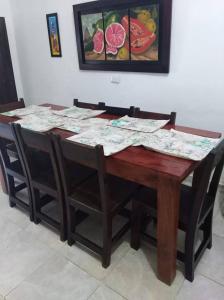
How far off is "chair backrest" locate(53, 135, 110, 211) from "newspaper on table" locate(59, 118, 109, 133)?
1.08 feet

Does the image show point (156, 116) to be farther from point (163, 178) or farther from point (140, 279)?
point (140, 279)

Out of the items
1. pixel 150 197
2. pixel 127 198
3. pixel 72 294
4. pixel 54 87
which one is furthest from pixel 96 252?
pixel 54 87

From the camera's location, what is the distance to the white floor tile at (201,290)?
1405mm

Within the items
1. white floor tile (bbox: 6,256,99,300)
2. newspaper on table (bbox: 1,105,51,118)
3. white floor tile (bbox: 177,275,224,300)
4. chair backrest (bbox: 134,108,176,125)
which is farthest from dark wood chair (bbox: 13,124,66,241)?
white floor tile (bbox: 177,275,224,300)

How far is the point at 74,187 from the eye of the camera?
Answer: 1707mm

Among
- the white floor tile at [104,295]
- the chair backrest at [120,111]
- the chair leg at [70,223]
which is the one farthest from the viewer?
the chair backrest at [120,111]

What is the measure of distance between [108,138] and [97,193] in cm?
39

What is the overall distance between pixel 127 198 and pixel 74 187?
0.39 m

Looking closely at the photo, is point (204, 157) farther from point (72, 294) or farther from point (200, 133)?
point (72, 294)

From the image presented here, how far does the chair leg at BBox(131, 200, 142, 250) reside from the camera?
159 cm

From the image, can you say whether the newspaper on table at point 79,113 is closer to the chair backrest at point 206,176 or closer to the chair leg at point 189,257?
the chair backrest at point 206,176

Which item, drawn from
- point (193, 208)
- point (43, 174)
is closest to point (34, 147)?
point (43, 174)

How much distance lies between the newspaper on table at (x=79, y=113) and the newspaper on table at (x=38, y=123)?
13 cm

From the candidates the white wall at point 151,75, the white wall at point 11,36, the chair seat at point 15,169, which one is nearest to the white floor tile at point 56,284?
the chair seat at point 15,169
